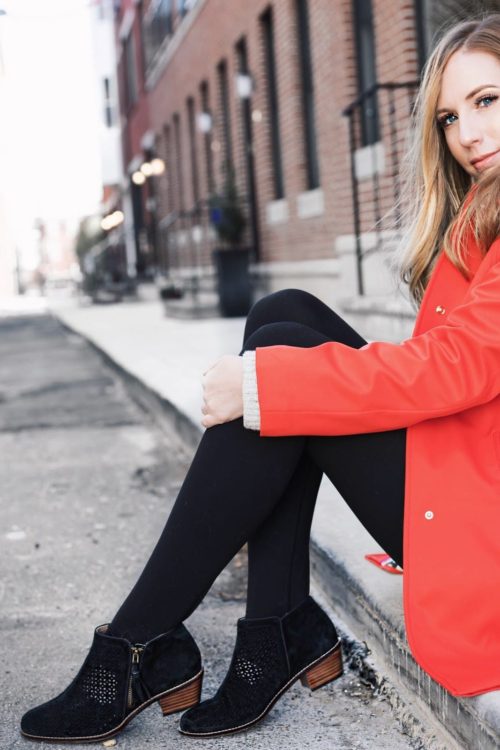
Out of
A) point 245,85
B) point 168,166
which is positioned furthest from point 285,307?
point 168,166

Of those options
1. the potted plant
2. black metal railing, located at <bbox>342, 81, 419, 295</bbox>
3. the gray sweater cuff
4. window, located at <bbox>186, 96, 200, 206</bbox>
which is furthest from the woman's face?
window, located at <bbox>186, 96, 200, 206</bbox>

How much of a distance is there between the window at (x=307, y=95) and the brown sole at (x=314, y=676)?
869 centimetres

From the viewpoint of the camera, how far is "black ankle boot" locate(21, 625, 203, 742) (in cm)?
202

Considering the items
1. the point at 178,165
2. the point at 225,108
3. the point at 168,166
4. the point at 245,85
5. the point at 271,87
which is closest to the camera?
the point at 271,87

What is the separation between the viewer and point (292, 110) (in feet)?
34.8

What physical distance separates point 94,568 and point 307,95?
798cm

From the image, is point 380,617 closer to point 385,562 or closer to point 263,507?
point 385,562

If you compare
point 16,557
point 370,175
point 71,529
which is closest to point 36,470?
point 71,529

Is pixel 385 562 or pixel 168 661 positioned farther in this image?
pixel 385 562

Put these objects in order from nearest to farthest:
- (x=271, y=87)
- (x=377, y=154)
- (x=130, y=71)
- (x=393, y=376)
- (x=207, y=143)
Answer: (x=393, y=376) → (x=377, y=154) → (x=271, y=87) → (x=207, y=143) → (x=130, y=71)

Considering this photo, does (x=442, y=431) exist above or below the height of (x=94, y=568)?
above

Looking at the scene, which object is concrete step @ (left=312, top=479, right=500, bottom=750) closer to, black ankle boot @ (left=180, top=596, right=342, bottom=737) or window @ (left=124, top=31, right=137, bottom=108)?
black ankle boot @ (left=180, top=596, right=342, bottom=737)

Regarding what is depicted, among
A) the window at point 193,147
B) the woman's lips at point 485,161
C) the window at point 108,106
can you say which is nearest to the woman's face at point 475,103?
the woman's lips at point 485,161

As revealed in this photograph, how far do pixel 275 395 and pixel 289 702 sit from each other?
2.72ft
